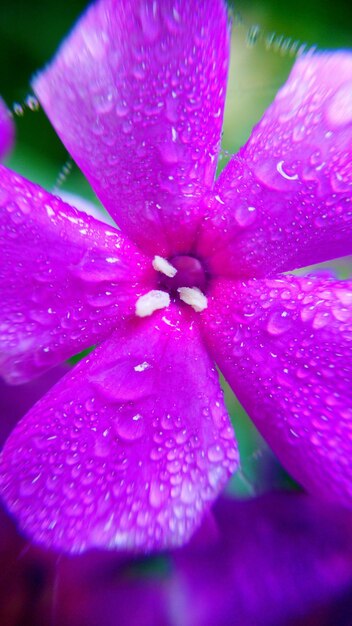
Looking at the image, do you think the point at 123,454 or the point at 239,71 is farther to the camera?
the point at 239,71

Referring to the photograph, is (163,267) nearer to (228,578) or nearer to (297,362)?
(297,362)

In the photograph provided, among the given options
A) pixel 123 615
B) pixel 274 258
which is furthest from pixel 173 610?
pixel 274 258

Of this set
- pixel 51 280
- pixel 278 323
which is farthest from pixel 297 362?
pixel 51 280

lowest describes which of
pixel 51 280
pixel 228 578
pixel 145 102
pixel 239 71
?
pixel 228 578

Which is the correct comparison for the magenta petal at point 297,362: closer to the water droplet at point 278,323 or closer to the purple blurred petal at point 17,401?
A: the water droplet at point 278,323

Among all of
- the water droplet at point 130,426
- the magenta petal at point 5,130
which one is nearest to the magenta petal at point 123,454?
the water droplet at point 130,426

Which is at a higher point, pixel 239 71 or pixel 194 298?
pixel 239 71

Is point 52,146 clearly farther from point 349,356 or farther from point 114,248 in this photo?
point 349,356
